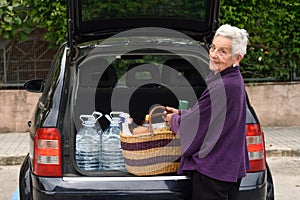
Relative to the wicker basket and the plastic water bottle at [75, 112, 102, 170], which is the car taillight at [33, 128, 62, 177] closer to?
the plastic water bottle at [75, 112, 102, 170]

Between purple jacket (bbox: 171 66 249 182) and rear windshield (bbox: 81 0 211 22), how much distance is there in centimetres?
146

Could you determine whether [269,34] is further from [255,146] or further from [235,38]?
[235,38]

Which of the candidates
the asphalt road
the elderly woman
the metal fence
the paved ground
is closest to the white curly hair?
the elderly woman

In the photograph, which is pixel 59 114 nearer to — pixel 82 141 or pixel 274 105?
pixel 82 141

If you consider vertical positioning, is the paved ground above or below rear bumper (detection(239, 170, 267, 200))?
below

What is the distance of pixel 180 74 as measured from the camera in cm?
451

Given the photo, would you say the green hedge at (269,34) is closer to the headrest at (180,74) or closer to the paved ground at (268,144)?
the paved ground at (268,144)

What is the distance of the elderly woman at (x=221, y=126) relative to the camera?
2695mm

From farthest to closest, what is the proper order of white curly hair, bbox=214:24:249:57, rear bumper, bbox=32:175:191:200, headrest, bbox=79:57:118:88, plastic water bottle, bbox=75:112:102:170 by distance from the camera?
1. headrest, bbox=79:57:118:88
2. plastic water bottle, bbox=75:112:102:170
3. rear bumper, bbox=32:175:191:200
4. white curly hair, bbox=214:24:249:57

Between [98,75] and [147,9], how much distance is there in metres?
0.78

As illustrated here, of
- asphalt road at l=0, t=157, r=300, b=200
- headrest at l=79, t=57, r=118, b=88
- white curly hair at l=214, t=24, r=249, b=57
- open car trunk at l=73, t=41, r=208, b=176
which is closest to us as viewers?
white curly hair at l=214, t=24, r=249, b=57

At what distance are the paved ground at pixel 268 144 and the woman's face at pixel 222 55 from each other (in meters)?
4.10

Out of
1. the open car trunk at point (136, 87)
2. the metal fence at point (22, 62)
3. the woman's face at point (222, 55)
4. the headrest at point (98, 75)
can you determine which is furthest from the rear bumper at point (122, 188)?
the metal fence at point (22, 62)

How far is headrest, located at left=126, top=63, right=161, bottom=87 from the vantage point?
4551 millimetres
